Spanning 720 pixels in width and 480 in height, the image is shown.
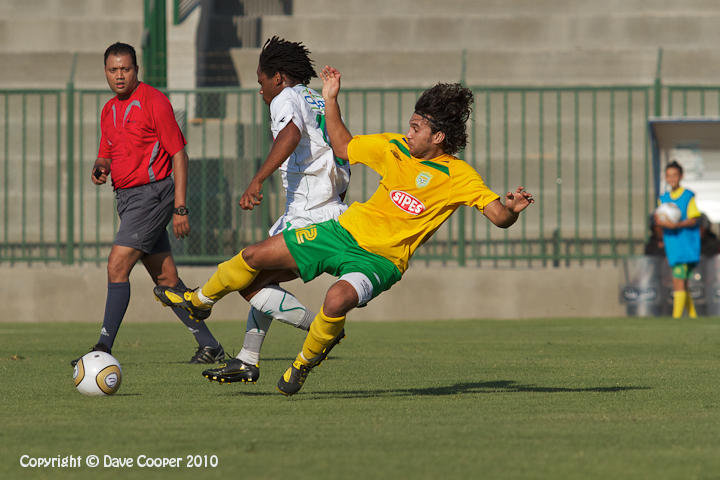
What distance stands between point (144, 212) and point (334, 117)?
1.85m

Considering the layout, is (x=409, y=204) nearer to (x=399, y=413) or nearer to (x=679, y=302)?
(x=399, y=413)

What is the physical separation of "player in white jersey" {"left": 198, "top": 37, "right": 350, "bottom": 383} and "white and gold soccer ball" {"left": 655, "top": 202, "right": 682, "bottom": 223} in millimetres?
6467

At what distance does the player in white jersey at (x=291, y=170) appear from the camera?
669cm

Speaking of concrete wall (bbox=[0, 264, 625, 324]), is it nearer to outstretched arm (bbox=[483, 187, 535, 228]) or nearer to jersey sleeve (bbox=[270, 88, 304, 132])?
jersey sleeve (bbox=[270, 88, 304, 132])

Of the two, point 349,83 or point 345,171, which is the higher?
point 349,83

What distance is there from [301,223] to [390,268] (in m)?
0.98

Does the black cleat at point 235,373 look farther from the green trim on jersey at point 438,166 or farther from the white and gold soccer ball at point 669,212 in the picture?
the white and gold soccer ball at point 669,212

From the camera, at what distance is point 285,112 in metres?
6.94

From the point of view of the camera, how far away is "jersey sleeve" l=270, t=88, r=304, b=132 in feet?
22.7

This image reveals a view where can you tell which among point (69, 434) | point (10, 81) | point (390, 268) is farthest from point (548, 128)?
point (69, 434)

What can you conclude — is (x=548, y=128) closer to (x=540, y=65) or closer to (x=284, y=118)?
(x=540, y=65)

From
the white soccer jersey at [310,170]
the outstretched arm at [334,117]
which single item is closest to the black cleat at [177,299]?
the white soccer jersey at [310,170]

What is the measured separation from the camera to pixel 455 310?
44.0 ft

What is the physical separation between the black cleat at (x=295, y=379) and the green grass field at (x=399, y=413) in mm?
52
